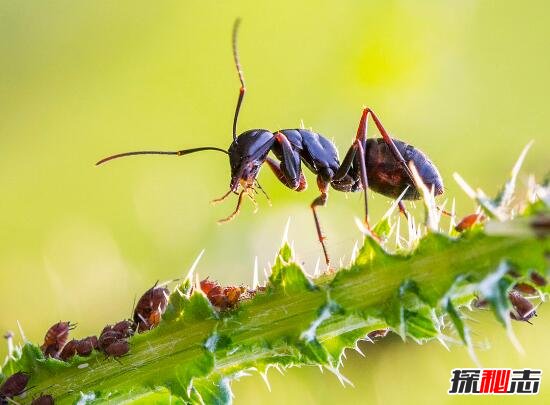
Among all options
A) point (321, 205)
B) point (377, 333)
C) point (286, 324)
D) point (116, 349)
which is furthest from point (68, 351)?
point (321, 205)

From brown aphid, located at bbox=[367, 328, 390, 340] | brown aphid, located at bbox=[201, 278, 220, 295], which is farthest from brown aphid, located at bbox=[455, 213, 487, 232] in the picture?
brown aphid, located at bbox=[201, 278, 220, 295]

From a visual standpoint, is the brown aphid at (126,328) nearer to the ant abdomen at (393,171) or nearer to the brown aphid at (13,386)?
the brown aphid at (13,386)

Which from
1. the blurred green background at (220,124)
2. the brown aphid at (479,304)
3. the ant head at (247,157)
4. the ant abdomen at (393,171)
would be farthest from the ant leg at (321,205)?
the blurred green background at (220,124)

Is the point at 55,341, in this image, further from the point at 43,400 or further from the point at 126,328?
the point at 43,400

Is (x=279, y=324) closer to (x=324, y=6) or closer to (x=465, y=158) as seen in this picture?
(x=465, y=158)

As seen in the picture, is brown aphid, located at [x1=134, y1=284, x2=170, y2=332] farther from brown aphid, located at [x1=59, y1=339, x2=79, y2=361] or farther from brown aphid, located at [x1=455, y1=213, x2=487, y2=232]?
brown aphid, located at [x1=455, y1=213, x2=487, y2=232]
